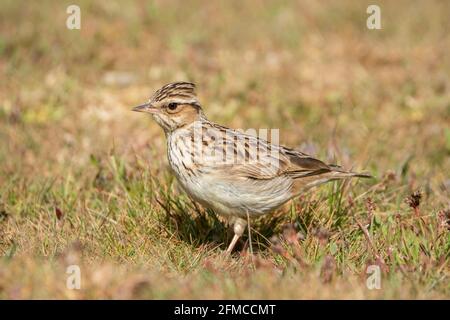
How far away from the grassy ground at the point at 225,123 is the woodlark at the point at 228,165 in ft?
1.08

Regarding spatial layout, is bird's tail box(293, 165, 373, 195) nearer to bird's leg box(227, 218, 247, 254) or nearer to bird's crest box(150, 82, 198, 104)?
bird's leg box(227, 218, 247, 254)

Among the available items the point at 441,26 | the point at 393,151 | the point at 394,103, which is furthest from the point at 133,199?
the point at 441,26

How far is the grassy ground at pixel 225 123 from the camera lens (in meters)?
5.47

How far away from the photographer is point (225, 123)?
955 centimetres

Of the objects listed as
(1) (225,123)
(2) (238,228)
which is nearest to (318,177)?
(2) (238,228)

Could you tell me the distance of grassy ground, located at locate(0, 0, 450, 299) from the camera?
5473 mm

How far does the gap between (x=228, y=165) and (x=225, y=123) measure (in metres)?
3.44

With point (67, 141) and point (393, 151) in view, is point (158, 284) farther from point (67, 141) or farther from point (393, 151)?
point (393, 151)

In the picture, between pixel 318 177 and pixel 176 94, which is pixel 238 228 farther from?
pixel 176 94

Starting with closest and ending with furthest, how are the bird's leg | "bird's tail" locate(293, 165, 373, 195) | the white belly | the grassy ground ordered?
1. the grassy ground
2. the white belly
3. the bird's leg
4. "bird's tail" locate(293, 165, 373, 195)

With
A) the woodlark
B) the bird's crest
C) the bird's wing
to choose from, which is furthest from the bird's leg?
the bird's crest

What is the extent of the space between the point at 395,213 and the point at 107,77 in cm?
494
